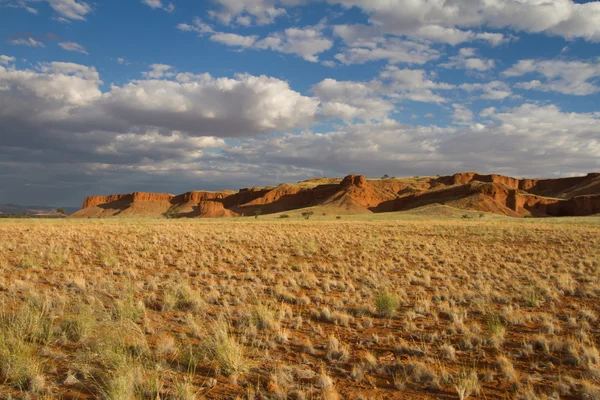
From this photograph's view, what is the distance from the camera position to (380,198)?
391ft

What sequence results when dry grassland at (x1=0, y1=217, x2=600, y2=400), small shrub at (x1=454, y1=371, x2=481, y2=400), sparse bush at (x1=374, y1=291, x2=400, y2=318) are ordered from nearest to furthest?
1. small shrub at (x1=454, y1=371, x2=481, y2=400)
2. dry grassland at (x1=0, y1=217, x2=600, y2=400)
3. sparse bush at (x1=374, y1=291, x2=400, y2=318)

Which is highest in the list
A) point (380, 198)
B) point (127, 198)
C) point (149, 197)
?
point (380, 198)

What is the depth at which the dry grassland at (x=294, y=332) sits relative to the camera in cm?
474

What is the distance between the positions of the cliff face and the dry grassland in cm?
8686

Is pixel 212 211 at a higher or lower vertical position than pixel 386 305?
lower

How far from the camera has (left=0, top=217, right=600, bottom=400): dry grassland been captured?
4738mm

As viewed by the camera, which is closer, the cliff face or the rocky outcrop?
the cliff face

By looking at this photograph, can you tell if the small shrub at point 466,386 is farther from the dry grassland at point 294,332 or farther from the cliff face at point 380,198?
the cliff face at point 380,198

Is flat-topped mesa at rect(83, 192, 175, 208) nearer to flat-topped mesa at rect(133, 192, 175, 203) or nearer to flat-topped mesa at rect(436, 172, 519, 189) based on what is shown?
flat-topped mesa at rect(133, 192, 175, 203)

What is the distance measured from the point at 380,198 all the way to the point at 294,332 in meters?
115

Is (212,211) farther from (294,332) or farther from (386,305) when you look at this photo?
(294,332)

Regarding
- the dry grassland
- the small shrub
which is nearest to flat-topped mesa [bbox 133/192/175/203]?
the dry grassland

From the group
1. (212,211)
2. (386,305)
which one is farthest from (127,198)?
(386,305)

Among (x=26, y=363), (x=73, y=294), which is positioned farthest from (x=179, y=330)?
(x=73, y=294)
